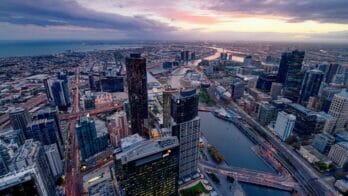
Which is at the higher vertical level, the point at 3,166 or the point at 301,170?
the point at 3,166

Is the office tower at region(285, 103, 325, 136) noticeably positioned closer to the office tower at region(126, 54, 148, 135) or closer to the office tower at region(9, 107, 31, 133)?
the office tower at region(126, 54, 148, 135)

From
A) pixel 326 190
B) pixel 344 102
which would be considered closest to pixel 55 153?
pixel 326 190

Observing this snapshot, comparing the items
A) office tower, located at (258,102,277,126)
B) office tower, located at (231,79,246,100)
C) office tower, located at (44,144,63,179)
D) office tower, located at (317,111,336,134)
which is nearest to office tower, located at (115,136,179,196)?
office tower, located at (44,144,63,179)

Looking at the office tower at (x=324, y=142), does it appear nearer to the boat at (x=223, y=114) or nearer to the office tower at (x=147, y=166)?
the boat at (x=223, y=114)

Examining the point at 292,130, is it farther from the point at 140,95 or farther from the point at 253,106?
the point at 140,95

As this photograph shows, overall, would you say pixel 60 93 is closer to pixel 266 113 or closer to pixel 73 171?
pixel 73 171

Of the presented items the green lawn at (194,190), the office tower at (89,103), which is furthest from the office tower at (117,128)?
the office tower at (89,103)

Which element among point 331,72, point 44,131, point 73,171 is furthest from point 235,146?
point 331,72
